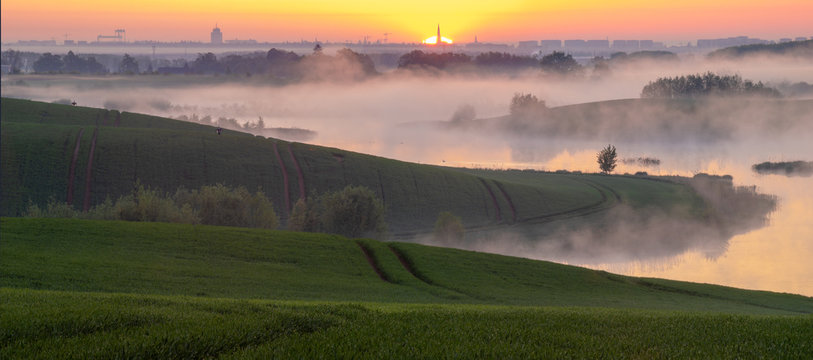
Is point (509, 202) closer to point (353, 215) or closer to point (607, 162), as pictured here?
point (353, 215)

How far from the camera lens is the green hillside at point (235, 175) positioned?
335 feet

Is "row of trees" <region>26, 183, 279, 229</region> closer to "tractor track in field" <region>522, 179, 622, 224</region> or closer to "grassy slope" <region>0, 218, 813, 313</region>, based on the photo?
"grassy slope" <region>0, 218, 813, 313</region>

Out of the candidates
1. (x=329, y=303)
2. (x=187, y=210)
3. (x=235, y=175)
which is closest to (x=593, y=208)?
(x=235, y=175)

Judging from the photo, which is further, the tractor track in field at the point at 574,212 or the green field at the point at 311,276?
the tractor track in field at the point at 574,212

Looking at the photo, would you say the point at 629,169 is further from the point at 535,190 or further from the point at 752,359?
the point at 752,359

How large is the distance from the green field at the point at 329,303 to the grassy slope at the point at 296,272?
0.65 ft

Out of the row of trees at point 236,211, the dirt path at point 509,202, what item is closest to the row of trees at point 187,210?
the row of trees at point 236,211

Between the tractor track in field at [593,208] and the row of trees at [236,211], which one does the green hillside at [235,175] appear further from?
the row of trees at [236,211]

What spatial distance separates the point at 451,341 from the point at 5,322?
13.4 m

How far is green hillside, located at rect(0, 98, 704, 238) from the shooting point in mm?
102000

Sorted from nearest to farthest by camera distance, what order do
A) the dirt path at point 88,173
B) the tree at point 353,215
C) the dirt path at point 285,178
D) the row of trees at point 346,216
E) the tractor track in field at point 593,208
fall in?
the row of trees at point 346,216
the tree at point 353,215
the dirt path at point 88,173
the dirt path at point 285,178
the tractor track in field at point 593,208

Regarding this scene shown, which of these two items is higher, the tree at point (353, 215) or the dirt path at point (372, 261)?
the tree at point (353, 215)

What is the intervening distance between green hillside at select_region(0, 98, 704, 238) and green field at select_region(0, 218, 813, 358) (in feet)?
146

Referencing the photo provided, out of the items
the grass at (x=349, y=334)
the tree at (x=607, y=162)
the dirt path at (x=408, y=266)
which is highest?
the tree at (x=607, y=162)
